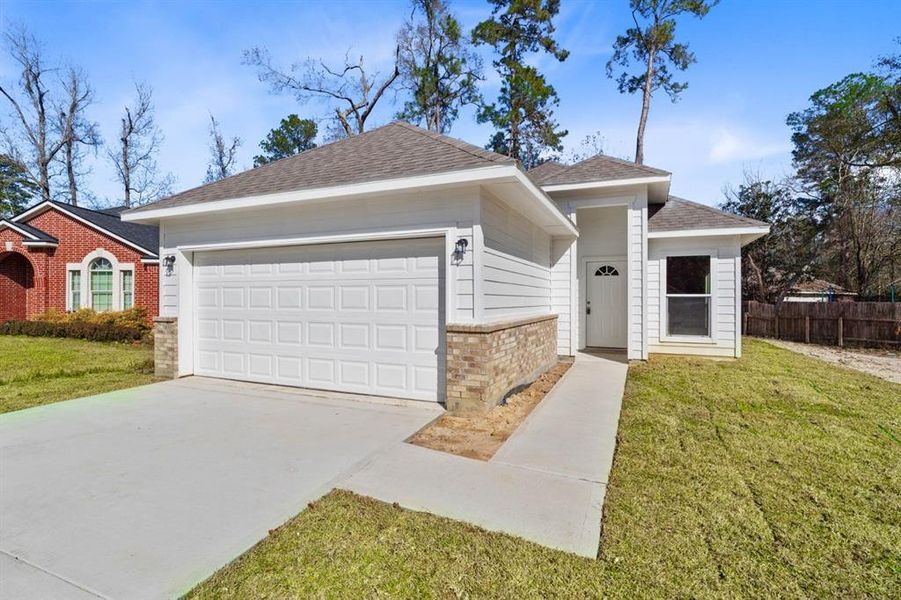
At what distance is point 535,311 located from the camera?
778 centimetres

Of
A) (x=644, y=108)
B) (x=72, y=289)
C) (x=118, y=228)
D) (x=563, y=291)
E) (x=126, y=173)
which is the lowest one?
(x=563, y=291)

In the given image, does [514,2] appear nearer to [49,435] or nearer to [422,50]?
[422,50]

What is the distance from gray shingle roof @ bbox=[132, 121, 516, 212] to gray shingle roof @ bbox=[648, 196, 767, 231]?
5.97 metres

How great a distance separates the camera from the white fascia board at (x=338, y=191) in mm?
4676

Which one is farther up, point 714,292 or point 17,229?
point 17,229

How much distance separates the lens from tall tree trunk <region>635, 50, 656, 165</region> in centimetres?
1856

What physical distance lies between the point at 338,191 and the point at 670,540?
4.88 meters

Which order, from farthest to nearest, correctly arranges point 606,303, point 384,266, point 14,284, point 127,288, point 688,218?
point 14,284, point 127,288, point 606,303, point 688,218, point 384,266

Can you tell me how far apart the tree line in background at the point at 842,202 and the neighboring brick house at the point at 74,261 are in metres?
23.4

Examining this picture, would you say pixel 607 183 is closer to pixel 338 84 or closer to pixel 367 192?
pixel 367 192

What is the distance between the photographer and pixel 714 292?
9.45 m

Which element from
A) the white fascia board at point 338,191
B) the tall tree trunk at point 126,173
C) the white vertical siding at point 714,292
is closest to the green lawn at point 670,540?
the white fascia board at point 338,191

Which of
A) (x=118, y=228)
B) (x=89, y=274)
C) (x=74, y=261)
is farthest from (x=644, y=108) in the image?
(x=74, y=261)

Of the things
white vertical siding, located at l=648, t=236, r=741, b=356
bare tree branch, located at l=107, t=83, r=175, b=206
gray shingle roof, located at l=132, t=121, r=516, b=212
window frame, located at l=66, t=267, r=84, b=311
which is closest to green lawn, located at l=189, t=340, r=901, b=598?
gray shingle roof, located at l=132, t=121, r=516, b=212
